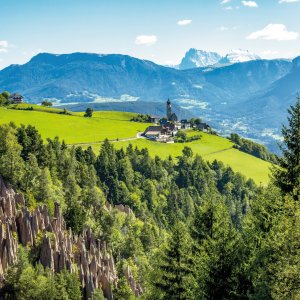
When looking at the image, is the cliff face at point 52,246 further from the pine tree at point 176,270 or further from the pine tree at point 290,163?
the pine tree at point 290,163

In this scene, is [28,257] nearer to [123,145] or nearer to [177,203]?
[177,203]

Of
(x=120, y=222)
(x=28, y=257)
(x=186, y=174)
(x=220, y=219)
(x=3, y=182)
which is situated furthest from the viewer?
(x=186, y=174)

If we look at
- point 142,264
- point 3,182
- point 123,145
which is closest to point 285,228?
point 142,264

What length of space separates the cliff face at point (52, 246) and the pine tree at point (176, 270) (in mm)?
19933

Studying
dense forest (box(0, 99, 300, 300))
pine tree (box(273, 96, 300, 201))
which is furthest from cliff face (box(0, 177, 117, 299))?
pine tree (box(273, 96, 300, 201))

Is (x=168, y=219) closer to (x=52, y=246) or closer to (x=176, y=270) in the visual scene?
(x=52, y=246)

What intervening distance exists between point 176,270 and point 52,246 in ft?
84.3

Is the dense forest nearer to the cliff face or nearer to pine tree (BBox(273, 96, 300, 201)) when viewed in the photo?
pine tree (BBox(273, 96, 300, 201))

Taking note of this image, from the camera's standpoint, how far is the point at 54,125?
18900 centimetres

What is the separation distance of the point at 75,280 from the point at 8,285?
27.4 feet

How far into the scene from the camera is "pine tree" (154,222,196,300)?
130 feet

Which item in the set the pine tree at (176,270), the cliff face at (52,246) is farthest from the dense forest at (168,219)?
the cliff face at (52,246)

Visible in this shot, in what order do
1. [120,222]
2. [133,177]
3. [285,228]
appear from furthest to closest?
[133,177] → [120,222] → [285,228]

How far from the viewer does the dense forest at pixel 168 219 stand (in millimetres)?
34531
